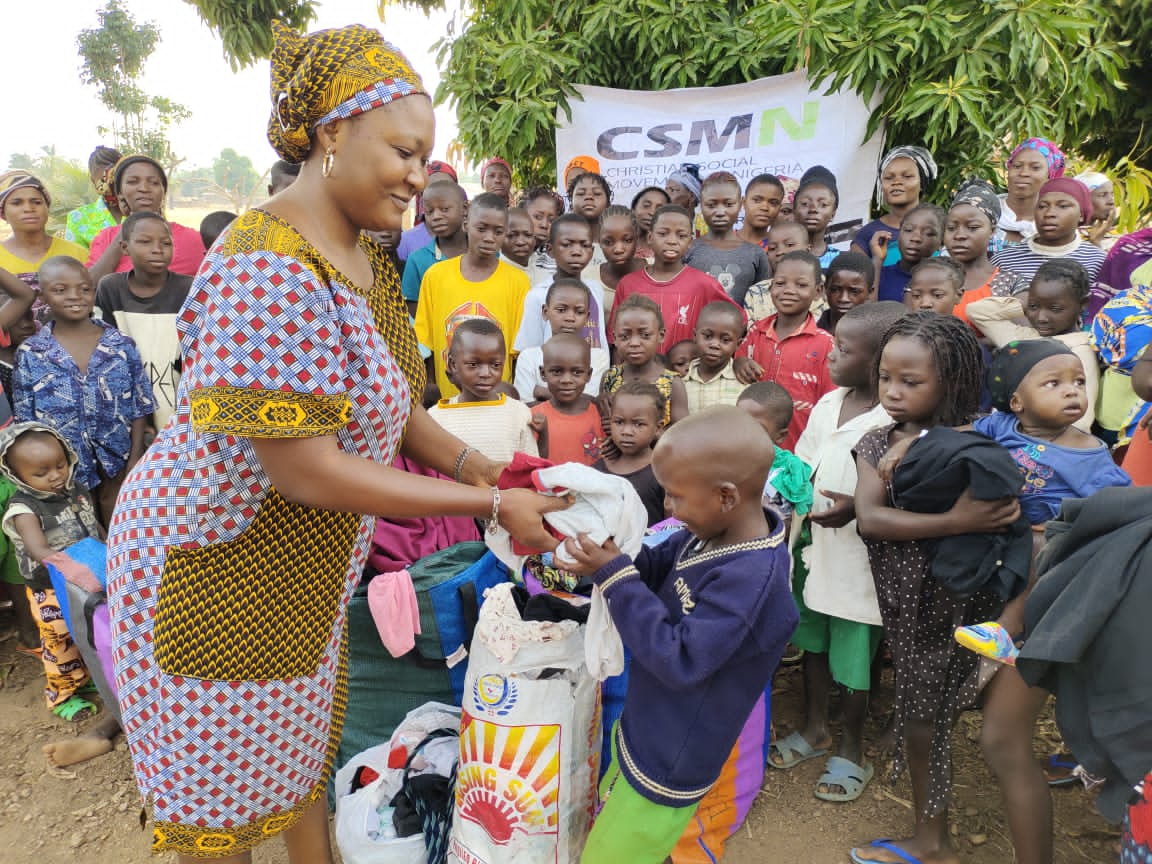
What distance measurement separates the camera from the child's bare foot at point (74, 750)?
2926 millimetres

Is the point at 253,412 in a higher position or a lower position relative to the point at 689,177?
lower

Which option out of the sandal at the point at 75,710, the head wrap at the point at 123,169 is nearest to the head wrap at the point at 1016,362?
the sandal at the point at 75,710

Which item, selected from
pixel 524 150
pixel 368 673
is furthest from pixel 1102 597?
pixel 524 150

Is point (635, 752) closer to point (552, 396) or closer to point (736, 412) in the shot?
point (736, 412)

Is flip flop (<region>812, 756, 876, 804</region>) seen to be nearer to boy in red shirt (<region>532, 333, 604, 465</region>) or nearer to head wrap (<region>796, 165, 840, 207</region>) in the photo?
boy in red shirt (<region>532, 333, 604, 465</region>)

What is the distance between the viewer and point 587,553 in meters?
1.66

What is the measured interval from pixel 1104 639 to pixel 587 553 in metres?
0.96

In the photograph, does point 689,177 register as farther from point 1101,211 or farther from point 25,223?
point 25,223

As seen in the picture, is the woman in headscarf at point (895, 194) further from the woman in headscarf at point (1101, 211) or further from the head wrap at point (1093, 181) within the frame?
the head wrap at point (1093, 181)

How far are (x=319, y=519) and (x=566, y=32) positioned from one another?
23.2ft

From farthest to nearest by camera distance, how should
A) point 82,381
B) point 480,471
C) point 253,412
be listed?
1. point 82,381
2. point 480,471
3. point 253,412

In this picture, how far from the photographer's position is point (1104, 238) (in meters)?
→ 6.04

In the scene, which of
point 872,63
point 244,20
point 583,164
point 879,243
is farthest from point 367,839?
point 244,20

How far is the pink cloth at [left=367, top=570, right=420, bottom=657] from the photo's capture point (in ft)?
8.13
